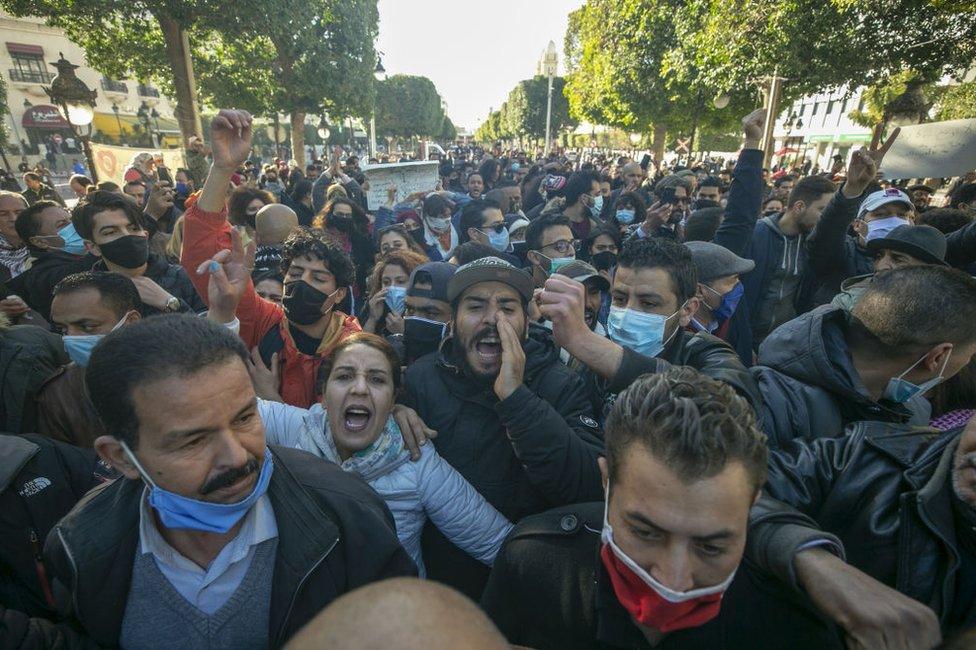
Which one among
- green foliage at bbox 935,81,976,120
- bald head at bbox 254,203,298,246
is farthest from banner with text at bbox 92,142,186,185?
green foliage at bbox 935,81,976,120

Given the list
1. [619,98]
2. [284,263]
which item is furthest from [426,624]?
[619,98]

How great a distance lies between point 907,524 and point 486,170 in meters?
10.9

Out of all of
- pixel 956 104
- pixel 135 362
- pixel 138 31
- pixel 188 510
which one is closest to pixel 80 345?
pixel 135 362

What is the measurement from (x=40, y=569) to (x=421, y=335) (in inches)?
79.2

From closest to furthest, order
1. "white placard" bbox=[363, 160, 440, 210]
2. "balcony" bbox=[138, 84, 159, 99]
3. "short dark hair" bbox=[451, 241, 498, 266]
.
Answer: "short dark hair" bbox=[451, 241, 498, 266]
"white placard" bbox=[363, 160, 440, 210]
"balcony" bbox=[138, 84, 159, 99]

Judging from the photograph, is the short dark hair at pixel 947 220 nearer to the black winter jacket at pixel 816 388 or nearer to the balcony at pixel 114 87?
the black winter jacket at pixel 816 388

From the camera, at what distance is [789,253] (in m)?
4.25

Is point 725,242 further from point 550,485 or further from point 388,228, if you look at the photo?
point 388,228

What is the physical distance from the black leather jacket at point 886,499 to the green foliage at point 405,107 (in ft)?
189

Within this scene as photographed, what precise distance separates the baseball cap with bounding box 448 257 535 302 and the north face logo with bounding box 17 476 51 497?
184cm

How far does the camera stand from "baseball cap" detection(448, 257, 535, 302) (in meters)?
2.44

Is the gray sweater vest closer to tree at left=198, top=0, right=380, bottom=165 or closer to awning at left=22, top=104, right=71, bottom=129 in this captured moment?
tree at left=198, top=0, right=380, bottom=165

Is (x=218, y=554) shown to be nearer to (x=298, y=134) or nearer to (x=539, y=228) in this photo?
(x=539, y=228)

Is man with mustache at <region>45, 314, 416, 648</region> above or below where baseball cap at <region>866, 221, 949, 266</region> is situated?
below
